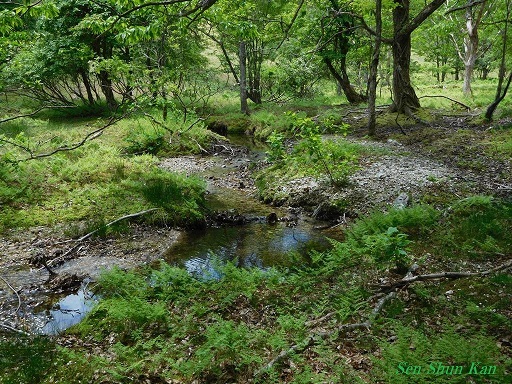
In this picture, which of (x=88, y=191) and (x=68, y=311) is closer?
(x=68, y=311)

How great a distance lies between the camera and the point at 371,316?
172 inches

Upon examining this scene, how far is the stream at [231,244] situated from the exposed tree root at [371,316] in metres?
1.93

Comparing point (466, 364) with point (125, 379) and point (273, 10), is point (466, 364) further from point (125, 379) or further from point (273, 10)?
point (273, 10)

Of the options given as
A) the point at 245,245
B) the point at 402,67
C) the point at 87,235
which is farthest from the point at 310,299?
the point at 402,67

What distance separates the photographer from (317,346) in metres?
3.98

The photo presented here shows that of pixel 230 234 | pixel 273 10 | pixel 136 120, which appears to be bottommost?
pixel 230 234

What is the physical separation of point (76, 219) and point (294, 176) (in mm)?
6065

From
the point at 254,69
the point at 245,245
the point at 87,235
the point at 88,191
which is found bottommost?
the point at 245,245

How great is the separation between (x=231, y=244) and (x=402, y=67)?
12391 millimetres

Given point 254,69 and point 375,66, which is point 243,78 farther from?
point 375,66

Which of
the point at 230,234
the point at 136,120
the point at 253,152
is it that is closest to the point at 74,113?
the point at 136,120

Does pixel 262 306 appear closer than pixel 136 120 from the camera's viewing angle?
Yes

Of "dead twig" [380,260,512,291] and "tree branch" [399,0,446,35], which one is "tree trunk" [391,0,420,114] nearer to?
"tree branch" [399,0,446,35]

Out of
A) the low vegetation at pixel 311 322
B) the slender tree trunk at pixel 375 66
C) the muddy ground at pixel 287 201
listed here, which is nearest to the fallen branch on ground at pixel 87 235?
the muddy ground at pixel 287 201
